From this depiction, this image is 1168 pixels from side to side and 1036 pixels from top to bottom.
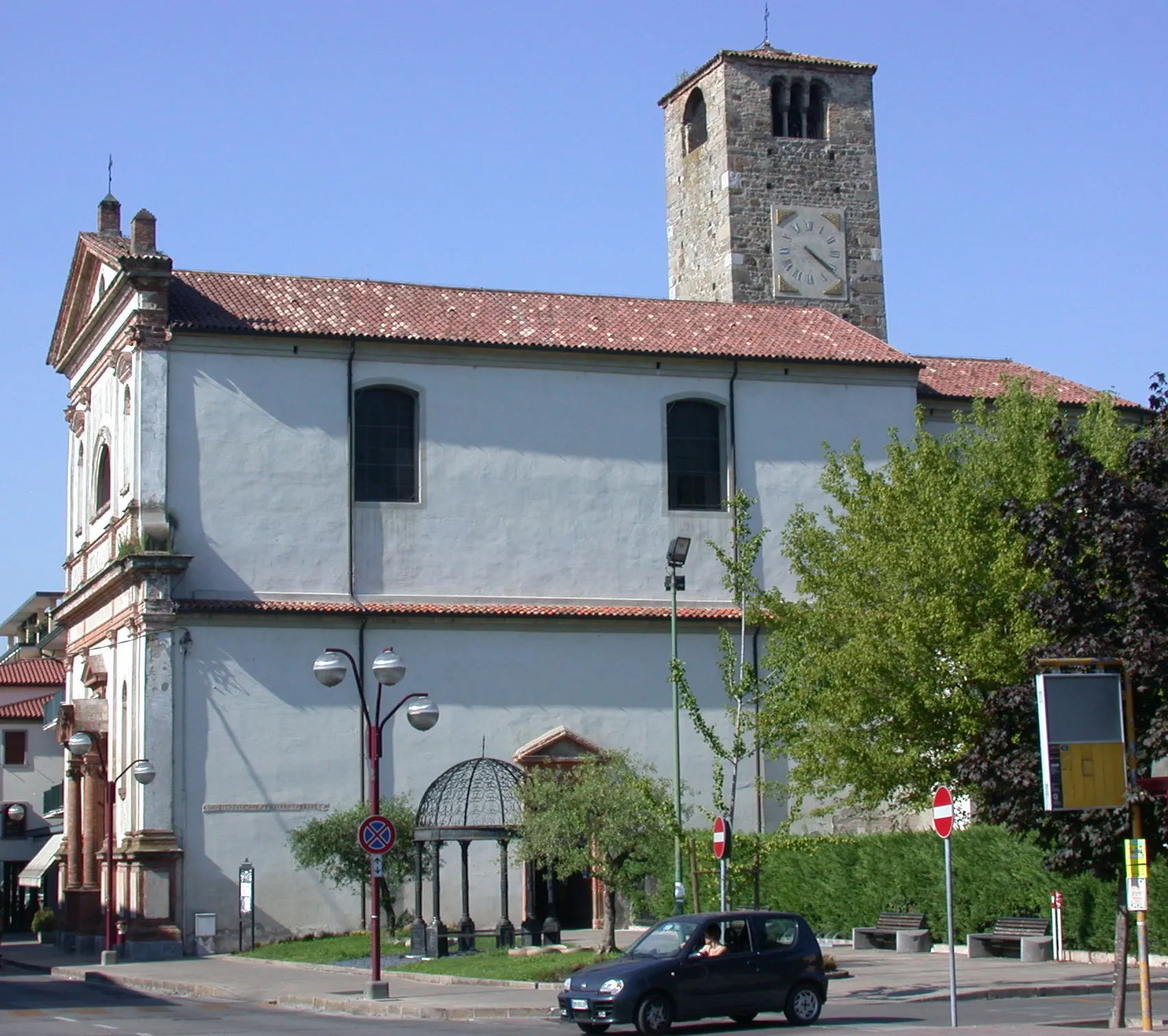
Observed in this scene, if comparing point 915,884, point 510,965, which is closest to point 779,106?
point 915,884

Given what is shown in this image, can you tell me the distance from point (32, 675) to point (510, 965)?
5083 centimetres

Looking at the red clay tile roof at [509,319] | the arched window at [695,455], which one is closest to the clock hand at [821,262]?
the red clay tile roof at [509,319]

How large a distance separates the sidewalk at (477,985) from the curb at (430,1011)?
14 millimetres

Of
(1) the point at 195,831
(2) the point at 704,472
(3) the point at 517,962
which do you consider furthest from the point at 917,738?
(1) the point at 195,831

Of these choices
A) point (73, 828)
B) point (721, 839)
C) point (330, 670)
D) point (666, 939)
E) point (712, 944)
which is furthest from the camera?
point (73, 828)

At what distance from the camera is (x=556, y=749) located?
40219 millimetres

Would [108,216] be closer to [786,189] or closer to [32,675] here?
[786,189]

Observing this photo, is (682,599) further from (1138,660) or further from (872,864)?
(1138,660)

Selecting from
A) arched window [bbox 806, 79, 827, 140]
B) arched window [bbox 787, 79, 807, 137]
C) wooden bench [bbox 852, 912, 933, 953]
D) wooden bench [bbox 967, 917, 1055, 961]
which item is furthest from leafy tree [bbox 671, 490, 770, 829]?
arched window [bbox 806, 79, 827, 140]

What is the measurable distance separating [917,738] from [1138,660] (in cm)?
1310

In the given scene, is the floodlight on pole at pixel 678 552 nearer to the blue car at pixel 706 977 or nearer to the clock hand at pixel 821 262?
the blue car at pixel 706 977

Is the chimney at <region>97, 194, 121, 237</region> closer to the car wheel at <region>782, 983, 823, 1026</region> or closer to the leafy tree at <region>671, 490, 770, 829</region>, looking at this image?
the leafy tree at <region>671, 490, 770, 829</region>

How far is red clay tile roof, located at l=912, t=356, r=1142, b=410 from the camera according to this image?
45688 millimetres

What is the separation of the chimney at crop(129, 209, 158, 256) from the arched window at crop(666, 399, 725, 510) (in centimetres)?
1228
